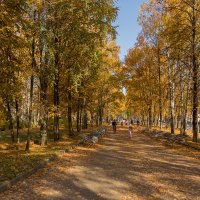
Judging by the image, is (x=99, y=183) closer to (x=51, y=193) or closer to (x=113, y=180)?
(x=113, y=180)

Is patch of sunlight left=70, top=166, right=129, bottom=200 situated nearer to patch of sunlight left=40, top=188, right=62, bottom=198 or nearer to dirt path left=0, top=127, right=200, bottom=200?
dirt path left=0, top=127, right=200, bottom=200

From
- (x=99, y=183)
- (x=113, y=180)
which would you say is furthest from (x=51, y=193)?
(x=113, y=180)

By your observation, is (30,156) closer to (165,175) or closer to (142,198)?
(165,175)

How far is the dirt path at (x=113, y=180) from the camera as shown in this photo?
9328mm

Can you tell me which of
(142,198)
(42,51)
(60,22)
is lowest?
(142,198)

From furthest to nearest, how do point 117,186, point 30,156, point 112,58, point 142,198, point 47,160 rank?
point 112,58 → point 30,156 → point 47,160 → point 117,186 → point 142,198

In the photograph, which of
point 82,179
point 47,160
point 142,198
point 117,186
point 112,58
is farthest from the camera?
point 112,58

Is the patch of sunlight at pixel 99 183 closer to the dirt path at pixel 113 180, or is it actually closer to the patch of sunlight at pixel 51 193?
the dirt path at pixel 113 180

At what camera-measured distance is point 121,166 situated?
1423cm

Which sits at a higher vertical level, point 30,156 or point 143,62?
point 143,62

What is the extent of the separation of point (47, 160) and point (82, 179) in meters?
3.66

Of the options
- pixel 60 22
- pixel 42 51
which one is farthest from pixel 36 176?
pixel 60 22

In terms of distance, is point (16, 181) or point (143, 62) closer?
point (16, 181)

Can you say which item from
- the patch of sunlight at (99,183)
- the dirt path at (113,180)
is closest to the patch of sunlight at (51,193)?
the dirt path at (113,180)
